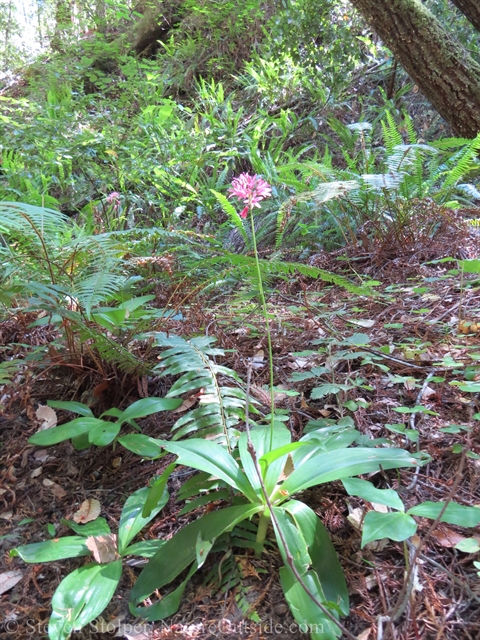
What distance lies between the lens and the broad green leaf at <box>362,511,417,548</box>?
0.81 m

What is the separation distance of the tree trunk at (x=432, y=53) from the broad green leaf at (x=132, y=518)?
3.52 meters

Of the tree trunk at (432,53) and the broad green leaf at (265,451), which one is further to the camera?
the tree trunk at (432,53)

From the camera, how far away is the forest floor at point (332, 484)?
850mm

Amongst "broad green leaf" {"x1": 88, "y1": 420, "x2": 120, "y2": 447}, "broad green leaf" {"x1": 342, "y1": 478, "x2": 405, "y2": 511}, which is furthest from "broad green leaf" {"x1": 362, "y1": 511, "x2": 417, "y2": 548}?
"broad green leaf" {"x1": 88, "y1": 420, "x2": 120, "y2": 447}

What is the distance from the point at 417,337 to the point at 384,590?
110cm

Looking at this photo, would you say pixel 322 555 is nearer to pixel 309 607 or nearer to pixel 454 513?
pixel 309 607

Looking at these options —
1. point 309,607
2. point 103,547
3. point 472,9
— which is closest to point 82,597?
point 103,547

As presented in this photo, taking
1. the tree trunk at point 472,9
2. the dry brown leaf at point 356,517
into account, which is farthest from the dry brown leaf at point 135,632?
the tree trunk at point 472,9

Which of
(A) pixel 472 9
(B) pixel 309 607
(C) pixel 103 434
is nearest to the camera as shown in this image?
(B) pixel 309 607

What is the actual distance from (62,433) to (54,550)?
35cm

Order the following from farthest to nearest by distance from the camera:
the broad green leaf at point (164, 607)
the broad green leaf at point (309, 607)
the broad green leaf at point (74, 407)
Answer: the broad green leaf at point (74, 407) → the broad green leaf at point (164, 607) → the broad green leaf at point (309, 607)

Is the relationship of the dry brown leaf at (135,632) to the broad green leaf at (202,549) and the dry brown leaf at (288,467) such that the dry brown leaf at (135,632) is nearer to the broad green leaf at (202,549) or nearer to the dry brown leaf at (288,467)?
the broad green leaf at (202,549)

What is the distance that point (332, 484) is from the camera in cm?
112

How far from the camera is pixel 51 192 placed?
488cm
